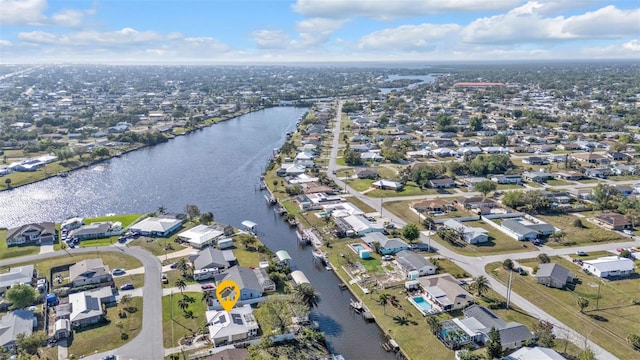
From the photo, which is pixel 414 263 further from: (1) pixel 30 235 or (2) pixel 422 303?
(1) pixel 30 235

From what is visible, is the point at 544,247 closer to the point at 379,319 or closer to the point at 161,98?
the point at 379,319

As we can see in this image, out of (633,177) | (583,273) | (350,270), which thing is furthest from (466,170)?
(350,270)

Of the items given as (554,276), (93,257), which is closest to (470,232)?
(554,276)

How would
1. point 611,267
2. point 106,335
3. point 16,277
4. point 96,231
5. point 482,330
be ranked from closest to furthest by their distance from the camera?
point 482,330
point 106,335
point 16,277
point 611,267
point 96,231

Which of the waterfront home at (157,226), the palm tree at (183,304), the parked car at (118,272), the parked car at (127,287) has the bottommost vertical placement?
the palm tree at (183,304)

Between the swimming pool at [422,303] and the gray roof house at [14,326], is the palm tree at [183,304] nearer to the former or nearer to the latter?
the gray roof house at [14,326]

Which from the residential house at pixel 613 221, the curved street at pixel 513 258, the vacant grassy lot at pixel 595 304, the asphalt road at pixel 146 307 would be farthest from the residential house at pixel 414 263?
the residential house at pixel 613 221
